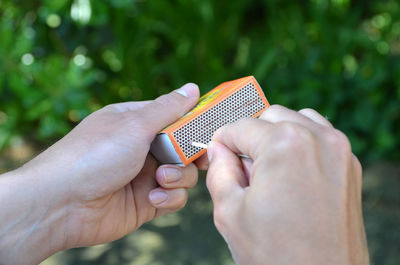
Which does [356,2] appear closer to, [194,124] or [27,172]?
[194,124]

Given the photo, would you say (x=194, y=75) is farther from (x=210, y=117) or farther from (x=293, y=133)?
(x=293, y=133)

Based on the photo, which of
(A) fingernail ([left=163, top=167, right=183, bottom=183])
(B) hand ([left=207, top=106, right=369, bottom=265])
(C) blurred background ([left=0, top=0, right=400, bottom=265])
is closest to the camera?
(B) hand ([left=207, top=106, right=369, bottom=265])

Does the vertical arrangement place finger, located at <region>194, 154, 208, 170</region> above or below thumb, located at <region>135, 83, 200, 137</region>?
below

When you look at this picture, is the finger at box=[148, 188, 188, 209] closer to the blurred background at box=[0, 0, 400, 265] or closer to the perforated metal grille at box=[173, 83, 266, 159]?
the perforated metal grille at box=[173, 83, 266, 159]

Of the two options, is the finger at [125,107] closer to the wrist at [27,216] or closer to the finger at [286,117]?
the wrist at [27,216]

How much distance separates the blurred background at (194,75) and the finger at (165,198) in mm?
736

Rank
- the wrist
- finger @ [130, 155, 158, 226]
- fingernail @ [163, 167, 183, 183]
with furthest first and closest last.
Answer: finger @ [130, 155, 158, 226] < fingernail @ [163, 167, 183, 183] < the wrist

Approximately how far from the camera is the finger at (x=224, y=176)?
2.60 ft

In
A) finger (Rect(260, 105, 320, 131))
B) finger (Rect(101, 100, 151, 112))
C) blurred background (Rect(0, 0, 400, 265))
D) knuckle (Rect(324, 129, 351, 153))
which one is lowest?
blurred background (Rect(0, 0, 400, 265))

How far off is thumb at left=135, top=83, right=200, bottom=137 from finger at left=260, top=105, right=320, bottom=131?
40 cm

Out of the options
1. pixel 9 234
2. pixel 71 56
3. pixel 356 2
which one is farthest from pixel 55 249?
pixel 356 2

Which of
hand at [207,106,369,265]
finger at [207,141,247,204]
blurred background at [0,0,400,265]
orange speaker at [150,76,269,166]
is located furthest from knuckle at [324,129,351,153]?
blurred background at [0,0,400,265]

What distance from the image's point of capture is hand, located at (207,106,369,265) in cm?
68

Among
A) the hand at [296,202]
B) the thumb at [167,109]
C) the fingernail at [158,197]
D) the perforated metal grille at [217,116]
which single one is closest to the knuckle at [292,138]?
the hand at [296,202]
